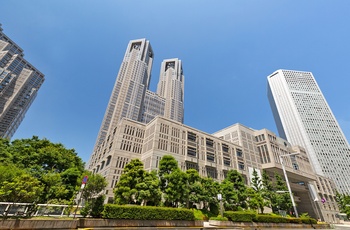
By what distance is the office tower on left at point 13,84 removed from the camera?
85562mm

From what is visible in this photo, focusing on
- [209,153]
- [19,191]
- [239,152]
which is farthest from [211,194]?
[239,152]

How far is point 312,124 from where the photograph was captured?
114 metres

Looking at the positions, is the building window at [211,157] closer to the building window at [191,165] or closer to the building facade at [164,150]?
the building facade at [164,150]

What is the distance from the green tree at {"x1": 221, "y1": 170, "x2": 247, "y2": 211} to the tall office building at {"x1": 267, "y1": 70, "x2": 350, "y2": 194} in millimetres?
97111

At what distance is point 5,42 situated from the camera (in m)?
95.7

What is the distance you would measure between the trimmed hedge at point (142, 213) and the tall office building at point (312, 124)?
117548 millimetres

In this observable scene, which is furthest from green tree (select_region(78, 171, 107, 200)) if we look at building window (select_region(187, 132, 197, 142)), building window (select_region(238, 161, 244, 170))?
building window (select_region(238, 161, 244, 170))

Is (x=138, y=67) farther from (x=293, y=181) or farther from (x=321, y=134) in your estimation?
(x=321, y=134)

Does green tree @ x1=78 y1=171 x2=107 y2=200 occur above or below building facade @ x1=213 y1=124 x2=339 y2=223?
below

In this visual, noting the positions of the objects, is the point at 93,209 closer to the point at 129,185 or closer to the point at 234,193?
the point at 129,185

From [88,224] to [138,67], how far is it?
124409 millimetres

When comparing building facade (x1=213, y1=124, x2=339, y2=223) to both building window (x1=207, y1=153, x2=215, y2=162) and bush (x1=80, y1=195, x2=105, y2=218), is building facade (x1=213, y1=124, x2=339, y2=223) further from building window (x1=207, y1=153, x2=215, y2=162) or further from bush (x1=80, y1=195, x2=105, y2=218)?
bush (x1=80, y1=195, x2=105, y2=218)

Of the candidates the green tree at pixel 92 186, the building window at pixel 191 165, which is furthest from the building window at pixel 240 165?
the green tree at pixel 92 186

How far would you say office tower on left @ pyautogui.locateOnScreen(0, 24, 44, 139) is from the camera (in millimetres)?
85562
